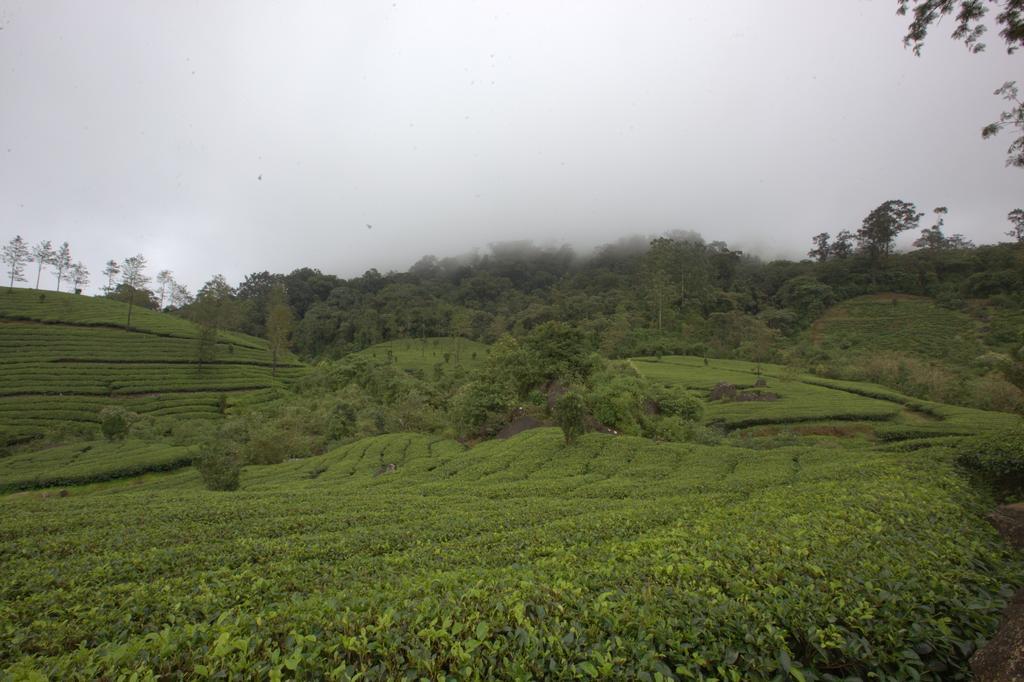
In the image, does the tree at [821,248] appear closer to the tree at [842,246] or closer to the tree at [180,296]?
the tree at [842,246]

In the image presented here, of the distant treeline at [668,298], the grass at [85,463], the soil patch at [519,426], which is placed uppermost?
the distant treeline at [668,298]

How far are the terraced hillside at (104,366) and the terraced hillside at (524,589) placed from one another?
47.7 meters

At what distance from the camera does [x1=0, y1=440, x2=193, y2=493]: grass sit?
29781 millimetres

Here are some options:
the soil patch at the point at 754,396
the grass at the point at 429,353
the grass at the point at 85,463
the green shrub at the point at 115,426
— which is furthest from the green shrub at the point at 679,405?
the green shrub at the point at 115,426

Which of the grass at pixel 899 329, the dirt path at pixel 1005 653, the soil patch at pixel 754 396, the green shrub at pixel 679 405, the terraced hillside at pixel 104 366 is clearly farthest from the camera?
the grass at pixel 899 329

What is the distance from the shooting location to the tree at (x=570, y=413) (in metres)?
23.3

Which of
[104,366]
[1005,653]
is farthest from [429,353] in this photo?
[1005,653]

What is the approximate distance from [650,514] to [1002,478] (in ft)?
32.7

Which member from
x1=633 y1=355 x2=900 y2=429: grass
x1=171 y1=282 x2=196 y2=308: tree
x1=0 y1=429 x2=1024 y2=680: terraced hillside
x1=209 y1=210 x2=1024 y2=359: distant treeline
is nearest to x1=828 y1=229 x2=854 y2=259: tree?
x1=209 y1=210 x2=1024 y2=359: distant treeline

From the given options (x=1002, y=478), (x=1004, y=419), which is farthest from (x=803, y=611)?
(x=1004, y=419)

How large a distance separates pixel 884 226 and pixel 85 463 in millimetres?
111482

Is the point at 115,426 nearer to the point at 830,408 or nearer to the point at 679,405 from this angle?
the point at 679,405

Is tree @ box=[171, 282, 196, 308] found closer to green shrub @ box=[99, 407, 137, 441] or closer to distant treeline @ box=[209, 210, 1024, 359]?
distant treeline @ box=[209, 210, 1024, 359]

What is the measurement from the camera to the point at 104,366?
56125 millimetres
